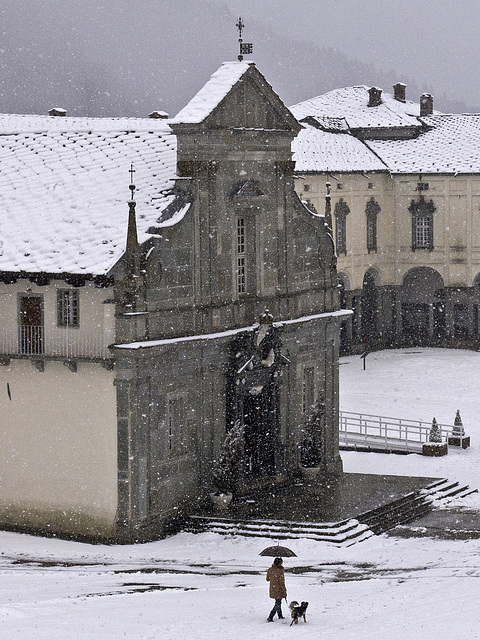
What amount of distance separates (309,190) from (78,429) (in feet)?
113

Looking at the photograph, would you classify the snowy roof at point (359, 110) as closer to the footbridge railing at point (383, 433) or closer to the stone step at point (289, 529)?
the footbridge railing at point (383, 433)

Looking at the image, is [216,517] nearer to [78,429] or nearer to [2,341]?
[78,429]

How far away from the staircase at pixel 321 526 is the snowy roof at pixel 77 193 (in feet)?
23.3

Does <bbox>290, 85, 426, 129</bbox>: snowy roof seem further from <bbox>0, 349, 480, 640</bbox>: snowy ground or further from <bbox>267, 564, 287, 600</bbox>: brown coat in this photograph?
<bbox>267, 564, 287, 600</bbox>: brown coat

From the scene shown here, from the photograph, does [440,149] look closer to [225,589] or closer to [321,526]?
[321,526]

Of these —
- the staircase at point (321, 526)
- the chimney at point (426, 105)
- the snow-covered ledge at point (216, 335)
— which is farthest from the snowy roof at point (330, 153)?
the staircase at point (321, 526)

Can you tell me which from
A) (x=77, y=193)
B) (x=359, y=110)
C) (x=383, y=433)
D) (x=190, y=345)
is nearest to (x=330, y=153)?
(x=359, y=110)

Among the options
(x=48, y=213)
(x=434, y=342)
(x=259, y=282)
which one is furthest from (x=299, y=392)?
(x=434, y=342)

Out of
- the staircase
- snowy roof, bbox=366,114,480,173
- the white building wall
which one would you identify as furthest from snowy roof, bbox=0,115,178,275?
snowy roof, bbox=366,114,480,173

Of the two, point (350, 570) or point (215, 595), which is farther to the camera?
point (350, 570)

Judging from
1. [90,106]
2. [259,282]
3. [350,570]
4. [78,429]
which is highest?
[90,106]

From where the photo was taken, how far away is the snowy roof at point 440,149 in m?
76.4

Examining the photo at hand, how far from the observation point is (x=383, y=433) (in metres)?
54.2

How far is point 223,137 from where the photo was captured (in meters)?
Result: 39.9
